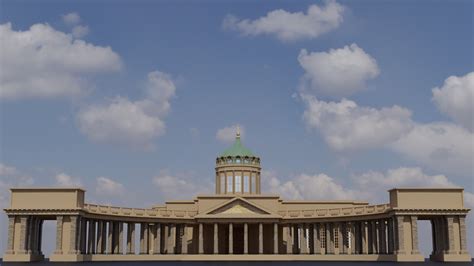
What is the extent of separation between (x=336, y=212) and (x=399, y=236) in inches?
676

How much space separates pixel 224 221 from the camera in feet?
361

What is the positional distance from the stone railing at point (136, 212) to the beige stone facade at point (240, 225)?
17cm

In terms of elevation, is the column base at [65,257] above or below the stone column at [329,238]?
below

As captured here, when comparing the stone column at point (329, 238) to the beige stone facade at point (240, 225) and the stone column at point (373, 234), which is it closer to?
the beige stone facade at point (240, 225)

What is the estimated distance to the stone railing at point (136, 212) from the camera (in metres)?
103

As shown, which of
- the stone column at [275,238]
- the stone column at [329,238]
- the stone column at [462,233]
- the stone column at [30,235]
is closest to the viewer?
the stone column at [462,233]

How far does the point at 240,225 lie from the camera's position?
381ft

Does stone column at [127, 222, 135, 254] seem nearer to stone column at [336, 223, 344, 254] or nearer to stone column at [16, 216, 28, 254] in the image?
stone column at [16, 216, 28, 254]

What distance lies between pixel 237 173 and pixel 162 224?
1648 cm

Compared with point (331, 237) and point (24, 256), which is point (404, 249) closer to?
point (331, 237)

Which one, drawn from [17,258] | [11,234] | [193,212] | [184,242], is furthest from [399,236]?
[11,234]

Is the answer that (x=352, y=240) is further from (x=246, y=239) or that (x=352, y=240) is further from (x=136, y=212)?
(x=136, y=212)

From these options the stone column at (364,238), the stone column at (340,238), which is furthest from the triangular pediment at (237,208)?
the stone column at (364,238)

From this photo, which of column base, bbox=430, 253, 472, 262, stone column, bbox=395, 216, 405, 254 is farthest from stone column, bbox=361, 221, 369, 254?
column base, bbox=430, 253, 472, 262
